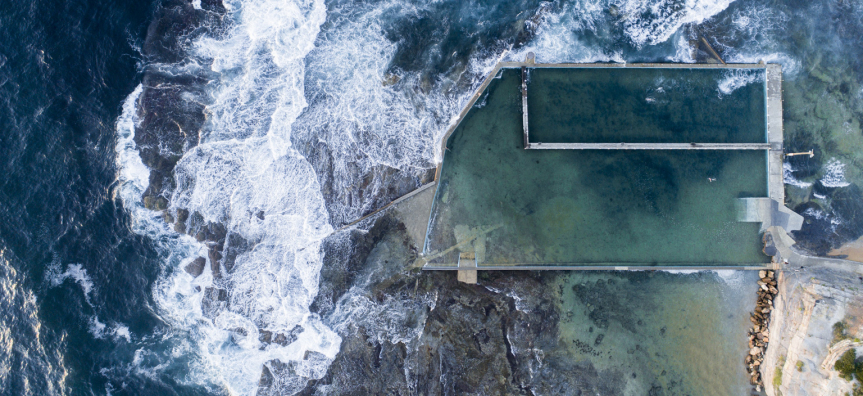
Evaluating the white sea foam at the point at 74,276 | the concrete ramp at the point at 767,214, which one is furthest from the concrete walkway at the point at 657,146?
the white sea foam at the point at 74,276

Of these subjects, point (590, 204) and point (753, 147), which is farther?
point (590, 204)

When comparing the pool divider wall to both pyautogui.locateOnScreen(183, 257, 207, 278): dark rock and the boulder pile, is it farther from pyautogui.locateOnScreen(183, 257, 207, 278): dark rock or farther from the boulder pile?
pyautogui.locateOnScreen(183, 257, 207, 278): dark rock

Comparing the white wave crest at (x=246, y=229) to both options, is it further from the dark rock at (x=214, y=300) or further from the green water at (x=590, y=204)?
the green water at (x=590, y=204)

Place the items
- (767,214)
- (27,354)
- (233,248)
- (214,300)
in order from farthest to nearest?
(233,248) < (214,300) < (767,214) < (27,354)

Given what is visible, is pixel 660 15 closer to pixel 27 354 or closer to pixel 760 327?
pixel 760 327

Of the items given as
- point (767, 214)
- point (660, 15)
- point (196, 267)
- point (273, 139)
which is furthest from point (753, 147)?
point (196, 267)

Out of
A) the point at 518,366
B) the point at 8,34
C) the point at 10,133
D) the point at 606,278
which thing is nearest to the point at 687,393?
the point at 606,278

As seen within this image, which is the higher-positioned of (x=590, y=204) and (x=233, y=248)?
(x=590, y=204)
